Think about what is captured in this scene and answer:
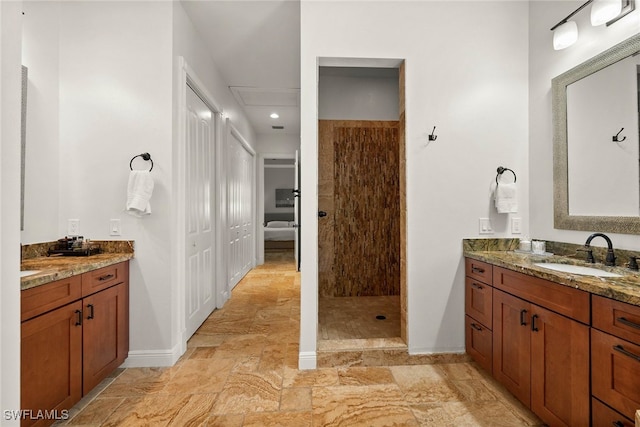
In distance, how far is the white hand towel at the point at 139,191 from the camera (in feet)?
7.16

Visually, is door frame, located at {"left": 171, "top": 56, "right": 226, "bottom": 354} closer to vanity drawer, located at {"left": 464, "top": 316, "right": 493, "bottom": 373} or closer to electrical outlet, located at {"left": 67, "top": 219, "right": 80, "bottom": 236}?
Result: electrical outlet, located at {"left": 67, "top": 219, "right": 80, "bottom": 236}

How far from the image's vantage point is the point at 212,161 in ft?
11.6

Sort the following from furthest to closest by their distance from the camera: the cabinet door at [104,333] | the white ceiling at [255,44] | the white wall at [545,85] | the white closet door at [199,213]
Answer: the white closet door at [199,213] → the white ceiling at [255,44] → the white wall at [545,85] → the cabinet door at [104,333]

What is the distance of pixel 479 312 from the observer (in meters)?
2.21

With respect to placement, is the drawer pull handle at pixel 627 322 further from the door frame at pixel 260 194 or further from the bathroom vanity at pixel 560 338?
the door frame at pixel 260 194

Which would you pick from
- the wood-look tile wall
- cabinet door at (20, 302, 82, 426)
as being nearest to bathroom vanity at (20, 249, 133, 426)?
cabinet door at (20, 302, 82, 426)

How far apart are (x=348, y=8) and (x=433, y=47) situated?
0.68 metres

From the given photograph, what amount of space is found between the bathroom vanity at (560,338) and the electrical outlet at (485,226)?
25 cm

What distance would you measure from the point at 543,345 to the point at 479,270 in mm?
645

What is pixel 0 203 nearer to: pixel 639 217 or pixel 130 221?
pixel 130 221

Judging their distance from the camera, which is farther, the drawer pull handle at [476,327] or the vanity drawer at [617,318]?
the drawer pull handle at [476,327]

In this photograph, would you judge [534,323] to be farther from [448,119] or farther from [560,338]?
[448,119]

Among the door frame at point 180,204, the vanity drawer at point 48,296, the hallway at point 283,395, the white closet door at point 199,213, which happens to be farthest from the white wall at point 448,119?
the vanity drawer at point 48,296

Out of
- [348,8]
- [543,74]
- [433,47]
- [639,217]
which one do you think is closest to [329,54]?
[348,8]
